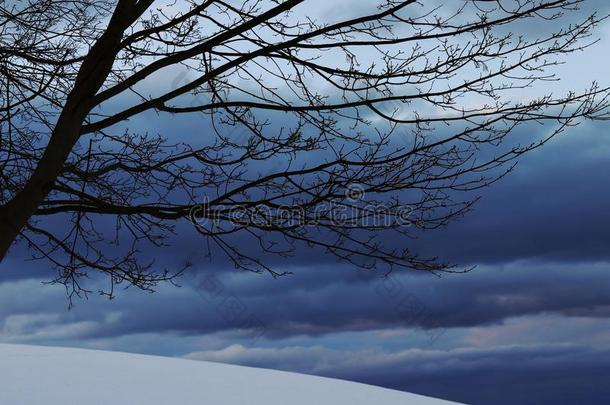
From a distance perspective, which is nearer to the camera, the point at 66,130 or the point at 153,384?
the point at 66,130

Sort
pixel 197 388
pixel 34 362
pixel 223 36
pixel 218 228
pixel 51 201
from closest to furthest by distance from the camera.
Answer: pixel 223 36 < pixel 218 228 < pixel 51 201 < pixel 197 388 < pixel 34 362

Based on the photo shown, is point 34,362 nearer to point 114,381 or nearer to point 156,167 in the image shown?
point 114,381

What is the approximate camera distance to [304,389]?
9.22 m

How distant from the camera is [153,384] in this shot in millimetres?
8742

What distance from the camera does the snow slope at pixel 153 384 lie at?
7988mm

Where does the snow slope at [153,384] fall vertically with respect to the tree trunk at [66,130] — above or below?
below

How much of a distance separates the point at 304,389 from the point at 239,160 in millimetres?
3597

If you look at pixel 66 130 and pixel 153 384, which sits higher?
pixel 66 130

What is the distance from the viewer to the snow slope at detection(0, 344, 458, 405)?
26.2ft

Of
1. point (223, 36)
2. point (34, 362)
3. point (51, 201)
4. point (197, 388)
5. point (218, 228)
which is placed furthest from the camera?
point (34, 362)

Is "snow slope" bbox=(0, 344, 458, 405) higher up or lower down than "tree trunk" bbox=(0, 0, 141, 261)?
lower down

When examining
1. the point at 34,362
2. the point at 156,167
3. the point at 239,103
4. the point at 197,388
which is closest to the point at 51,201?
the point at 156,167

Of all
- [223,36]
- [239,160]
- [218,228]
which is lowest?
[218,228]

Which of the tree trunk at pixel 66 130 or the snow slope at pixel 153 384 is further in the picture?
the snow slope at pixel 153 384
